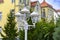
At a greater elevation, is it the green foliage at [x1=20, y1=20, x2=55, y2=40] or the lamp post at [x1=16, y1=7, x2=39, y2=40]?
the lamp post at [x1=16, y1=7, x2=39, y2=40]

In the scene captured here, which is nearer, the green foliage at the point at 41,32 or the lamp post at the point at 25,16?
the lamp post at the point at 25,16

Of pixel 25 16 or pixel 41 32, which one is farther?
pixel 41 32

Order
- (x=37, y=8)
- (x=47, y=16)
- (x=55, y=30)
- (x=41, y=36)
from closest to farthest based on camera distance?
(x=55, y=30) → (x=41, y=36) → (x=47, y=16) → (x=37, y=8)

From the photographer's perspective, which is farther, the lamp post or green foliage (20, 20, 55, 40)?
green foliage (20, 20, 55, 40)

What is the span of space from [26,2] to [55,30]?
722cm

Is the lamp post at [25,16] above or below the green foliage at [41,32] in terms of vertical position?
above

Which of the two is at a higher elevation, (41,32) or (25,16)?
(25,16)

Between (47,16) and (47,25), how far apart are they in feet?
15.2

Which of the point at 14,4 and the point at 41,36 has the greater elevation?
the point at 14,4

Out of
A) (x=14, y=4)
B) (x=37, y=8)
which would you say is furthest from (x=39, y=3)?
(x=14, y=4)

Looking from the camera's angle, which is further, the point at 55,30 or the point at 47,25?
the point at 47,25

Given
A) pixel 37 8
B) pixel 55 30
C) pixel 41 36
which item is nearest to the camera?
pixel 55 30

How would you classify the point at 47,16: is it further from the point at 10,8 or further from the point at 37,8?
the point at 10,8

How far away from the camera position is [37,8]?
573 inches
